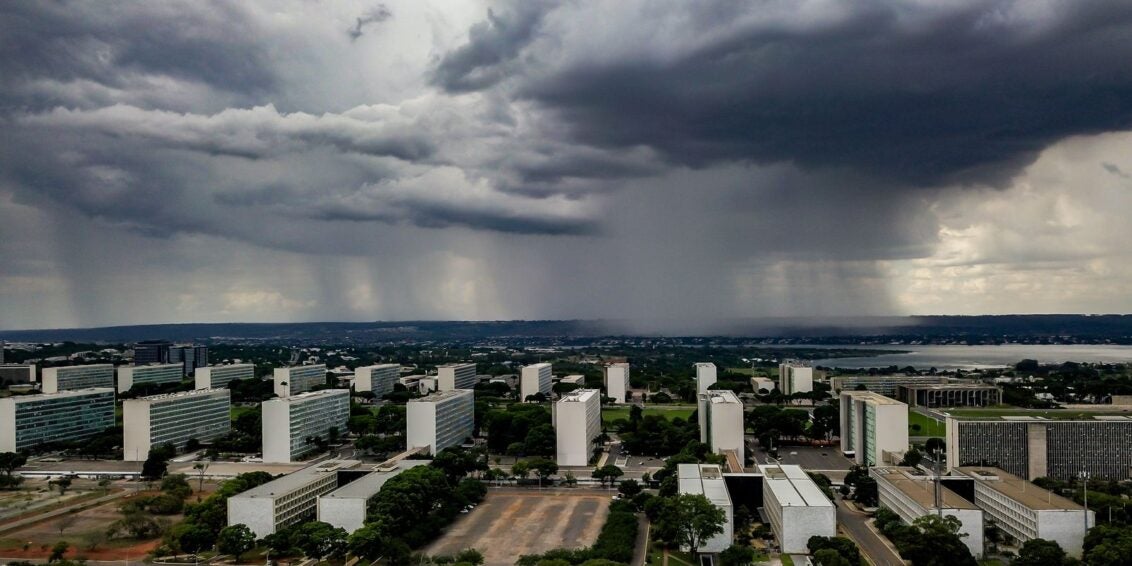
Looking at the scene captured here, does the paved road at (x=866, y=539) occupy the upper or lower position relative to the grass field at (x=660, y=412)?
upper

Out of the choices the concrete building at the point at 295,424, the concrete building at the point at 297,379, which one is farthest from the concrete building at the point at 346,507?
the concrete building at the point at 297,379

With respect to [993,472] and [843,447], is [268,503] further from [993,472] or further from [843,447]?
[843,447]

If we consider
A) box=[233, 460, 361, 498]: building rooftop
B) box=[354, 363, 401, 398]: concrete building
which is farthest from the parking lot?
box=[354, 363, 401, 398]: concrete building

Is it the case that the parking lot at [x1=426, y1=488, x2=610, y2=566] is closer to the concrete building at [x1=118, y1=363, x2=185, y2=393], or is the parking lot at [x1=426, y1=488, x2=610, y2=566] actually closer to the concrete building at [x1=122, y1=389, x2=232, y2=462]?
the concrete building at [x1=122, y1=389, x2=232, y2=462]

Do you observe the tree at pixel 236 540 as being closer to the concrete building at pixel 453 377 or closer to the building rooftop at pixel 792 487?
the building rooftop at pixel 792 487

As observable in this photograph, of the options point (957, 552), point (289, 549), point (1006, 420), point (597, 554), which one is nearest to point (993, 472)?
point (1006, 420)

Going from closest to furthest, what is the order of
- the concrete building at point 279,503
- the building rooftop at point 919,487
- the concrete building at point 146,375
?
the building rooftop at point 919,487
the concrete building at point 279,503
the concrete building at point 146,375
